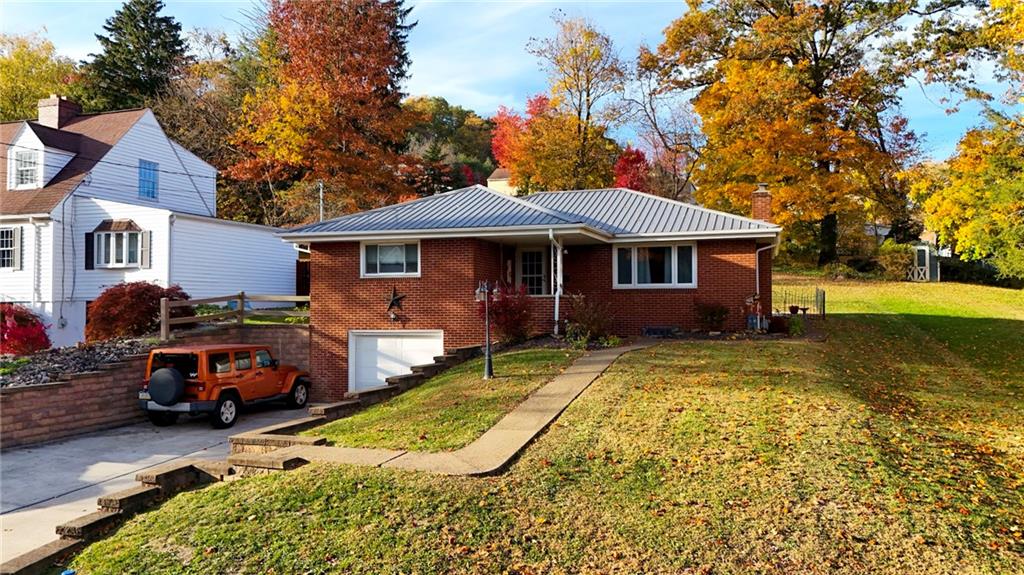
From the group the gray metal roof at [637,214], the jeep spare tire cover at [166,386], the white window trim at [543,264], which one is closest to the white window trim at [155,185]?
the gray metal roof at [637,214]

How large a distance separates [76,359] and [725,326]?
49.7 ft

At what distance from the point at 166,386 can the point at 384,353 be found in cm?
547

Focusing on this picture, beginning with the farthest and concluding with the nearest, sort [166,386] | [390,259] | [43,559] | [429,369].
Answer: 1. [390,259]
2. [429,369]
3. [166,386]
4. [43,559]

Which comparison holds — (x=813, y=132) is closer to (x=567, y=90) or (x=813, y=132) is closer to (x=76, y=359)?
(x=567, y=90)

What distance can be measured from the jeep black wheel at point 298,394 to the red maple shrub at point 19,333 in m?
6.94

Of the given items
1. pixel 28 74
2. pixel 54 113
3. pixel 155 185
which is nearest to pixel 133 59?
pixel 28 74

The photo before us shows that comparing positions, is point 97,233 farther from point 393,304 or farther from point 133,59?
point 133,59

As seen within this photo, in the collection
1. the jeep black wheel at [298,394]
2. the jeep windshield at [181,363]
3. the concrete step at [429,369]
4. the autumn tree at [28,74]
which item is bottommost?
the jeep black wheel at [298,394]

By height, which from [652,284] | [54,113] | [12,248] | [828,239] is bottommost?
[652,284]

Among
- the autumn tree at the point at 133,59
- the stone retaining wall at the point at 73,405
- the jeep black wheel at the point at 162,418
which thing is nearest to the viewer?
the stone retaining wall at the point at 73,405

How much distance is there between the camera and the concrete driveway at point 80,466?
797 centimetres

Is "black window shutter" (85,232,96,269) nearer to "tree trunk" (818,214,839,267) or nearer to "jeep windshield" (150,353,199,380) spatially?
"jeep windshield" (150,353,199,380)

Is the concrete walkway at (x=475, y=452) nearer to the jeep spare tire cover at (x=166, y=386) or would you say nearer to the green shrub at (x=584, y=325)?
the green shrub at (x=584, y=325)

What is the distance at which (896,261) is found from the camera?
114 ft
